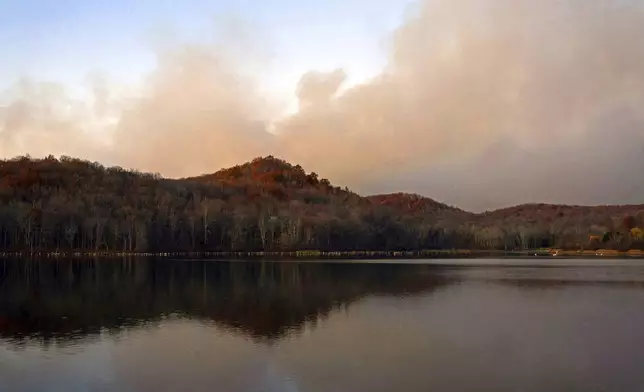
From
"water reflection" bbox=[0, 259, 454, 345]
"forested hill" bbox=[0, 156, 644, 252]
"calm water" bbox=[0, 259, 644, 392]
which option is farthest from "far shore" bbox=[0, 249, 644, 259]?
"calm water" bbox=[0, 259, 644, 392]

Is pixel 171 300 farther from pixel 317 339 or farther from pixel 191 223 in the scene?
pixel 191 223

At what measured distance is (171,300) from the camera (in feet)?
110

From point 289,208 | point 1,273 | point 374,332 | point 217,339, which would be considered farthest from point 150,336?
point 289,208

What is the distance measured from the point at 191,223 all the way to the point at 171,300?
8316 centimetres

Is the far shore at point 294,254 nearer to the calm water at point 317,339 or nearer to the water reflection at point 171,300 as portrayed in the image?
the water reflection at point 171,300

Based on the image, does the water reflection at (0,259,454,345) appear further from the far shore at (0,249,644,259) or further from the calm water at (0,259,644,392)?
the far shore at (0,249,644,259)

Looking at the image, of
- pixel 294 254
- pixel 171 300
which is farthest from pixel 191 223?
pixel 171 300

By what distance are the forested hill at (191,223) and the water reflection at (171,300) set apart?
178ft

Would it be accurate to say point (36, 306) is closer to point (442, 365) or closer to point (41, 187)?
point (442, 365)

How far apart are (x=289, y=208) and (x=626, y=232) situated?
244ft

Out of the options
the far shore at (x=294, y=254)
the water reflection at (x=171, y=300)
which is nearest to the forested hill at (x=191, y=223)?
the far shore at (x=294, y=254)

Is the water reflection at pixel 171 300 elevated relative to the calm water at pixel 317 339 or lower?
Result: elevated

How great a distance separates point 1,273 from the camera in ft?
170

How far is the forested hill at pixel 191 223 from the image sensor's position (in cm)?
10406
